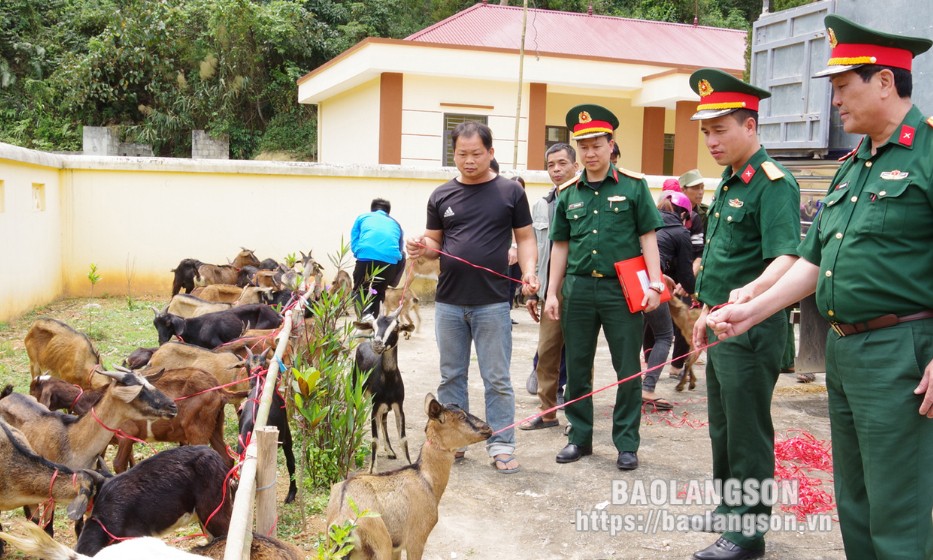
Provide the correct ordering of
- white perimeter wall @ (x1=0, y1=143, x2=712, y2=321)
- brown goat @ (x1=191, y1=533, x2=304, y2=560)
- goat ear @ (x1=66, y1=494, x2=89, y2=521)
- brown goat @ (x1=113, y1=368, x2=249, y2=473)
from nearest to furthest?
brown goat @ (x1=191, y1=533, x2=304, y2=560) → goat ear @ (x1=66, y1=494, x2=89, y2=521) → brown goat @ (x1=113, y1=368, x2=249, y2=473) → white perimeter wall @ (x1=0, y1=143, x2=712, y2=321)

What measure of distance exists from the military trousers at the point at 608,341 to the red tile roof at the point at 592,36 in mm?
16113

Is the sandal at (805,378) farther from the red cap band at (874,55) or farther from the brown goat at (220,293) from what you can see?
the brown goat at (220,293)

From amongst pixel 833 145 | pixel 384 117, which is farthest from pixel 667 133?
pixel 833 145

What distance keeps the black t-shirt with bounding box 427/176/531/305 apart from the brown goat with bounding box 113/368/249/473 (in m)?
1.62

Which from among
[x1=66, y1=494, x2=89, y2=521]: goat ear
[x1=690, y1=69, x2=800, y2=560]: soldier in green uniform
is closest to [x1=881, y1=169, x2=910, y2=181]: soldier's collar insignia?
[x1=690, y1=69, x2=800, y2=560]: soldier in green uniform

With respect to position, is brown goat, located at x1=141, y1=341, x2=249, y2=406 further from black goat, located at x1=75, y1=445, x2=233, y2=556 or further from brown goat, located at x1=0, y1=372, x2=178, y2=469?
black goat, located at x1=75, y1=445, x2=233, y2=556

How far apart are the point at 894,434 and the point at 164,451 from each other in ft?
10.2

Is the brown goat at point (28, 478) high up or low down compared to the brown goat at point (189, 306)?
down

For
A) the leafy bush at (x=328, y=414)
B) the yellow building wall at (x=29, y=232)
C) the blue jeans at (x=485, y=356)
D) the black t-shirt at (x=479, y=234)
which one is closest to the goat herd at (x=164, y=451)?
the leafy bush at (x=328, y=414)

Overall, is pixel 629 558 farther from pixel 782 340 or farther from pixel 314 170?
pixel 314 170

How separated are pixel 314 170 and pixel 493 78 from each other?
716cm

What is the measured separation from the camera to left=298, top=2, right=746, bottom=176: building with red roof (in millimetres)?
18375

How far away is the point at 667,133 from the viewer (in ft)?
77.9

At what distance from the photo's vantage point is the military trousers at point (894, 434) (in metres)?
2.88
